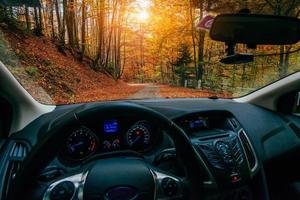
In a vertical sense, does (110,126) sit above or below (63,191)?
above

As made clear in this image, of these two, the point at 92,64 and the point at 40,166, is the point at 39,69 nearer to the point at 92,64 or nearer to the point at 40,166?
the point at 92,64

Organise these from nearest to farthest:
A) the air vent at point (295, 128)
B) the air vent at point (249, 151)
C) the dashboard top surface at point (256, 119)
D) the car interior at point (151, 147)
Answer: the car interior at point (151, 147)
the air vent at point (249, 151)
the dashboard top surface at point (256, 119)
the air vent at point (295, 128)

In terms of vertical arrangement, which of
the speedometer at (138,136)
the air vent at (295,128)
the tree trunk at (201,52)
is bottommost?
the air vent at (295,128)

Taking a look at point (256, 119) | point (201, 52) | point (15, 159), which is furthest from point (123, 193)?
point (201, 52)

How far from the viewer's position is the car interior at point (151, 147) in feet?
4.98

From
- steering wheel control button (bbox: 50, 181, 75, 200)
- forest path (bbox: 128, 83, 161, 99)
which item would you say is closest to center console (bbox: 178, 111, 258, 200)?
forest path (bbox: 128, 83, 161, 99)

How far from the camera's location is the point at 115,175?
1.67m

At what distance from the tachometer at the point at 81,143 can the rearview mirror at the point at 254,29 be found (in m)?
0.98

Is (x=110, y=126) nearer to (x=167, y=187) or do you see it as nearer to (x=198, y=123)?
(x=167, y=187)

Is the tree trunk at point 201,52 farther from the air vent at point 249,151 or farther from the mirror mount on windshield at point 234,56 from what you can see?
the air vent at point 249,151

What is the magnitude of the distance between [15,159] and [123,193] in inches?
31.6

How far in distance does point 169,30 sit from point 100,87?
0.87 metres

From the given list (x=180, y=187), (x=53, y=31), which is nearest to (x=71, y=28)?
(x=53, y=31)

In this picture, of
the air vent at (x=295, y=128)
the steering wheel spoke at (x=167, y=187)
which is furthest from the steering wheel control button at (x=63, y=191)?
the air vent at (x=295, y=128)
